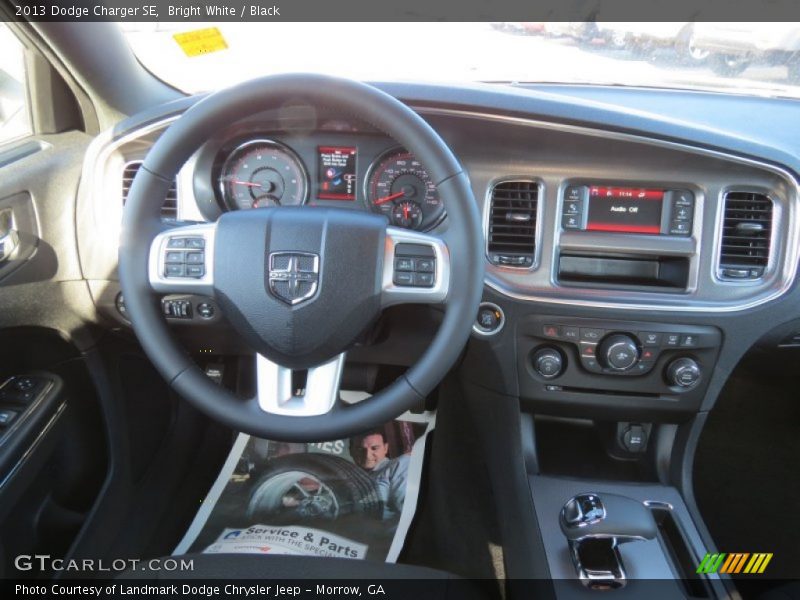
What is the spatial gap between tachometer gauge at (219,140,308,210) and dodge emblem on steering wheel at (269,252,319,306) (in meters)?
0.38

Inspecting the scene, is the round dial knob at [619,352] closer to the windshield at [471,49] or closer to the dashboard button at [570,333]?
the dashboard button at [570,333]

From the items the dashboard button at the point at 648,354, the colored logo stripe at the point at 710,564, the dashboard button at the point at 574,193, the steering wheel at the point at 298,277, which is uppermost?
the dashboard button at the point at 574,193

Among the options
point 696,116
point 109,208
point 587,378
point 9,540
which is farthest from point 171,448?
point 696,116

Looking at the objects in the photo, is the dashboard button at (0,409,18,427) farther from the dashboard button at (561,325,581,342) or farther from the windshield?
the dashboard button at (561,325,581,342)

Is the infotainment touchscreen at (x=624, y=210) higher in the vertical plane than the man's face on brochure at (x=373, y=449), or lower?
higher

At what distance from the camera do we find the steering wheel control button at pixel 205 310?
1.47 m

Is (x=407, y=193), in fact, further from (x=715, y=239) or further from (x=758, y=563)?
(x=758, y=563)

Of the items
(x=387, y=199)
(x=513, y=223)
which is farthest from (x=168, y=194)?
(x=513, y=223)

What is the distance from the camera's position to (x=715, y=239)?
1507 mm

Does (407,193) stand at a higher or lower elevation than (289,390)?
higher

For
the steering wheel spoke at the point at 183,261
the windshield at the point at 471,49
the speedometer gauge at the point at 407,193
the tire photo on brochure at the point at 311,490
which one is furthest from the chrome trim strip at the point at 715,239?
the tire photo on brochure at the point at 311,490

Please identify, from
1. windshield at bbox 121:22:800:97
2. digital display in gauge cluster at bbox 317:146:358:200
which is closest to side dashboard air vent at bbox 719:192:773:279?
windshield at bbox 121:22:800:97

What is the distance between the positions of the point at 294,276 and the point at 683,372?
0.99 metres

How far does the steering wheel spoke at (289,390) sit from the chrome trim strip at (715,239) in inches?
19.7
